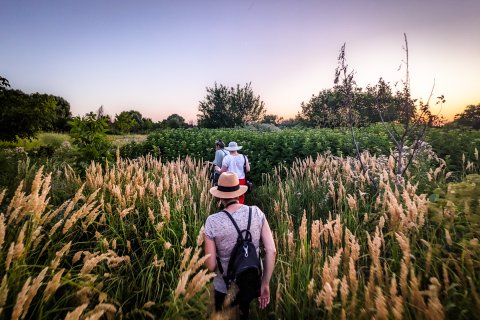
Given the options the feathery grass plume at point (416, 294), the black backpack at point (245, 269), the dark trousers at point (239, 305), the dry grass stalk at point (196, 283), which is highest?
the dry grass stalk at point (196, 283)

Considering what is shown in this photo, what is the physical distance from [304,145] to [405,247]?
30.2 feet

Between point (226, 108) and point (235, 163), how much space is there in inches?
1816

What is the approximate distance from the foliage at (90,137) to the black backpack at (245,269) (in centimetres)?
503

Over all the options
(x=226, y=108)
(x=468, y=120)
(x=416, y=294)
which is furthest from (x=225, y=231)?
(x=226, y=108)

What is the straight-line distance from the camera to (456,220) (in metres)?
3.38

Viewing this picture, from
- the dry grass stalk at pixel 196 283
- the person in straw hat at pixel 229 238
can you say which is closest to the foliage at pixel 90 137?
the person in straw hat at pixel 229 238

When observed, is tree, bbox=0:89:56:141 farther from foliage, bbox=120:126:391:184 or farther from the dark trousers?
the dark trousers

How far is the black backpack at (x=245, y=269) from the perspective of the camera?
2.70 metres

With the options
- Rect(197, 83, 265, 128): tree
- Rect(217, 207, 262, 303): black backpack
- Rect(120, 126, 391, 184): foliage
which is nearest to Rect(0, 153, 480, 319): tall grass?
Rect(217, 207, 262, 303): black backpack

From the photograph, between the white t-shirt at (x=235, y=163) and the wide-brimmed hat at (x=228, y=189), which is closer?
the wide-brimmed hat at (x=228, y=189)

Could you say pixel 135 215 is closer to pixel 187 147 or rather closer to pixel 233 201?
pixel 233 201

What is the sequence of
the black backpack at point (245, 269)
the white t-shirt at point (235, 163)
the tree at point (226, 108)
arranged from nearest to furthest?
the black backpack at point (245, 269) < the white t-shirt at point (235, 163) < the tree at point (226, 108)

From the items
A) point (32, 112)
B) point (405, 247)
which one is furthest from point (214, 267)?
point (32, 112)

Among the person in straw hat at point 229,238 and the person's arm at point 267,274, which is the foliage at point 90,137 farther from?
the person's arm at point 267,274
